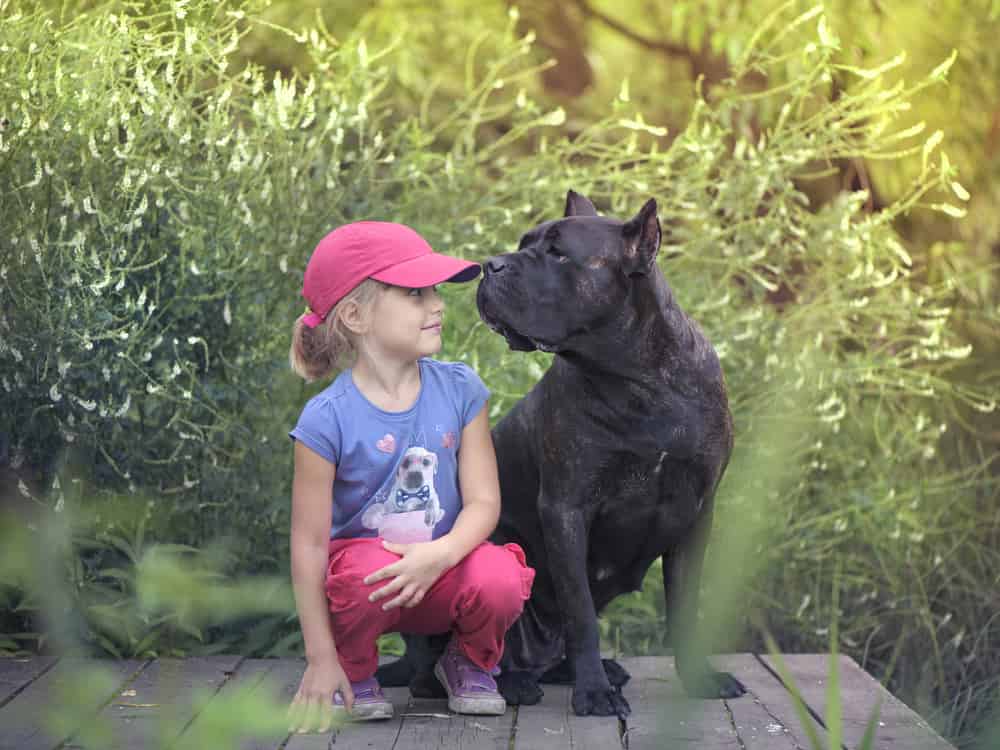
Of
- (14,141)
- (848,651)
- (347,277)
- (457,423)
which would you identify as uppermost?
(14,141)

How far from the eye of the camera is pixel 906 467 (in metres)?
4.68

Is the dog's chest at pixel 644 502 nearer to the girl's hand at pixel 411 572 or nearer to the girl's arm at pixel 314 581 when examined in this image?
the girl's hand at pixel 411 572

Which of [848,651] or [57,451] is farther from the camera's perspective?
[848,651]

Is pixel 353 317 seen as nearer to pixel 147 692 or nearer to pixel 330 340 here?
pixel 330 340

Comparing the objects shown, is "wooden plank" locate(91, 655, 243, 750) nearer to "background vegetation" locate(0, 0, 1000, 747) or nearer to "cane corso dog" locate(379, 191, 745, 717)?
"background vegetation" locate(0, 0, 1000, 747)

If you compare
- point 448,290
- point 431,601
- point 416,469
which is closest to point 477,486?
point 416,469

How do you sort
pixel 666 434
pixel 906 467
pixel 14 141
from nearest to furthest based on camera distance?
pixel 666 434
pixel 14 141
pixel 906 467

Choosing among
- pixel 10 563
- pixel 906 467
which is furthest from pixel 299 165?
pixel 10 563

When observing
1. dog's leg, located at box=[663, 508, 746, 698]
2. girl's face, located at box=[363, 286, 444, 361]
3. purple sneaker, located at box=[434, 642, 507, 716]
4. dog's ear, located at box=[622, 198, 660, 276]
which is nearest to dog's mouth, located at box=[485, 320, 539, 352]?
girl's face, located at box=[363, 286, 444, 361]

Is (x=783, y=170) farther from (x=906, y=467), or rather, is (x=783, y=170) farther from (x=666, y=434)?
(x=666, y=434)

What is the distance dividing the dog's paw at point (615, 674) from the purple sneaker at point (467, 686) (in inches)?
11.6

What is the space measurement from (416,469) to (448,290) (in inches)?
59.6

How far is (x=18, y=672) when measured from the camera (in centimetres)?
301

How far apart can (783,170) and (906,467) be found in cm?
114
